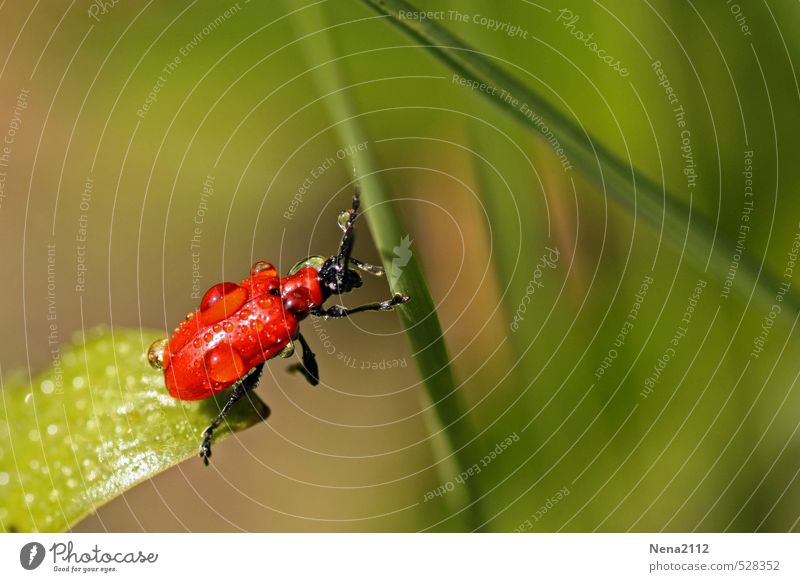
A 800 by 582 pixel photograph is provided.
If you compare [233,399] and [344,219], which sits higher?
[344,219]

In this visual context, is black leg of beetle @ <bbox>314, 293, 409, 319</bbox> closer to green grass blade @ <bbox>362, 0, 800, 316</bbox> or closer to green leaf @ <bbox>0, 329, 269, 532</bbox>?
green leaf @ <bbox>0, 329, 269, 532</bbox>

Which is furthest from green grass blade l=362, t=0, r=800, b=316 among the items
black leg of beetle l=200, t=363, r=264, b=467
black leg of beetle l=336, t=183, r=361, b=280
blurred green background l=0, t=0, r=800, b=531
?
black leg of beetle l=200, t=363, r=264, b=467

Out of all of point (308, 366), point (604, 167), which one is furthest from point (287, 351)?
point (604, 167)

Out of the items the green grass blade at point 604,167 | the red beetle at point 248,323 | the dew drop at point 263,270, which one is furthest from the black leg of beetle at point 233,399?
the green grass blade at point 604,167

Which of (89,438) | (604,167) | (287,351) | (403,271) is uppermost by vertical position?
(604,167)

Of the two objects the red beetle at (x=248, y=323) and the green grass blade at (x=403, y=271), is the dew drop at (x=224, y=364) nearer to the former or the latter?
the red beetle at (x=248, y=323)

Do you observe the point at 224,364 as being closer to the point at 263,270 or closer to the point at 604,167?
the point at 263,270
